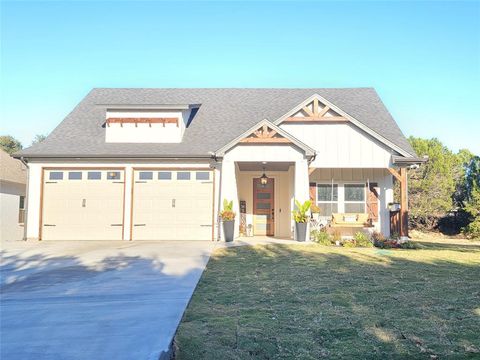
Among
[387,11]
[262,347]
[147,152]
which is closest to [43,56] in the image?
[147,152]

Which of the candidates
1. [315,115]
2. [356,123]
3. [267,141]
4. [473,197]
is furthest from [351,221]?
[473,197]

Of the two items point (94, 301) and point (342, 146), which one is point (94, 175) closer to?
point (94, 301)

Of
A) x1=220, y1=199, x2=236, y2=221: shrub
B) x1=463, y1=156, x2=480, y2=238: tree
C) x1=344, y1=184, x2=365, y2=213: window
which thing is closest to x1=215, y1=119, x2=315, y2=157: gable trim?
x1=220, y1=199, x2=236, y2=221: shrub

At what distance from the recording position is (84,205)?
13805 millimetres

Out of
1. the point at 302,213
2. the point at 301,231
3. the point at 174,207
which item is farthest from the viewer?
the point at 174,207

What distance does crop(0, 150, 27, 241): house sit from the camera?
17.8 meters

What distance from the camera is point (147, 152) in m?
13.9

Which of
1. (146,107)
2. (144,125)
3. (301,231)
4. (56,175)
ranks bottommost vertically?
(301,231)

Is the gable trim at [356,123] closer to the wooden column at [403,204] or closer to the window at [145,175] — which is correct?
the wooden column at [403,204]

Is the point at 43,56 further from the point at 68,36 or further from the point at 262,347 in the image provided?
the point at 262,347

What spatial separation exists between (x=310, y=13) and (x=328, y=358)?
11.8 metres

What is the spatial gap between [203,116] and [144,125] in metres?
3.00

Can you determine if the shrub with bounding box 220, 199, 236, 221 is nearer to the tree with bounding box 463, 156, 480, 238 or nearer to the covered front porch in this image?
the covered front porch

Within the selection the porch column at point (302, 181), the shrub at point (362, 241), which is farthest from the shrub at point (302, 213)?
the shrub at point (362, 241)
